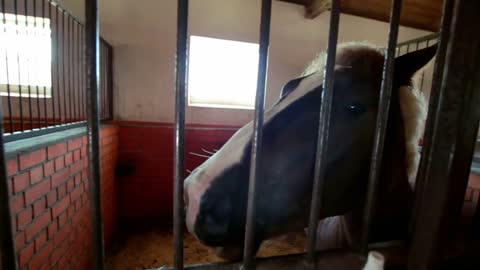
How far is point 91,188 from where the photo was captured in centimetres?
31

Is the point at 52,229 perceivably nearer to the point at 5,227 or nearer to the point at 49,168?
the point at 49,168

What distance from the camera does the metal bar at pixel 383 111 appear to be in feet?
1.31

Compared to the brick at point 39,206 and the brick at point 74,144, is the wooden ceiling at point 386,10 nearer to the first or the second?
the brick at point 74,144

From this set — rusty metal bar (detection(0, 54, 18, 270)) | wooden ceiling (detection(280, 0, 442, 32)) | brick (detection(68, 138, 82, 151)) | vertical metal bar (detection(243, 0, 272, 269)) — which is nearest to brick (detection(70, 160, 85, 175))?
brick (detection(68, 138, 82, 151))

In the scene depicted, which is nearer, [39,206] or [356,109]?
[356,109]

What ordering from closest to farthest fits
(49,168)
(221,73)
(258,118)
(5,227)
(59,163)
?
1. (5,227)
2. (258,118)
3. (49,168)
4. (59,163)
5. (221,73)

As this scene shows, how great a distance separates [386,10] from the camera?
2.88 meters

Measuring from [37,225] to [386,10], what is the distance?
3950mm

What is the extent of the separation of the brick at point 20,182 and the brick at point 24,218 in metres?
0.11

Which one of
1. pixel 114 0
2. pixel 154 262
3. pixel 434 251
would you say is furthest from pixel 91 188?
pixel 114 0

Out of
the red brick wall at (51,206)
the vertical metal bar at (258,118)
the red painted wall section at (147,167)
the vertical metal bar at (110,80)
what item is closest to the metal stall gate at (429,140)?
the vertical metal bar at (258,118)

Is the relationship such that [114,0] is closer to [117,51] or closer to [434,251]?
[117,51]

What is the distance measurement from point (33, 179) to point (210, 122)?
1.89 metres

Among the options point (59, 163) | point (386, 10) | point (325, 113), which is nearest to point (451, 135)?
point (325, 113)
